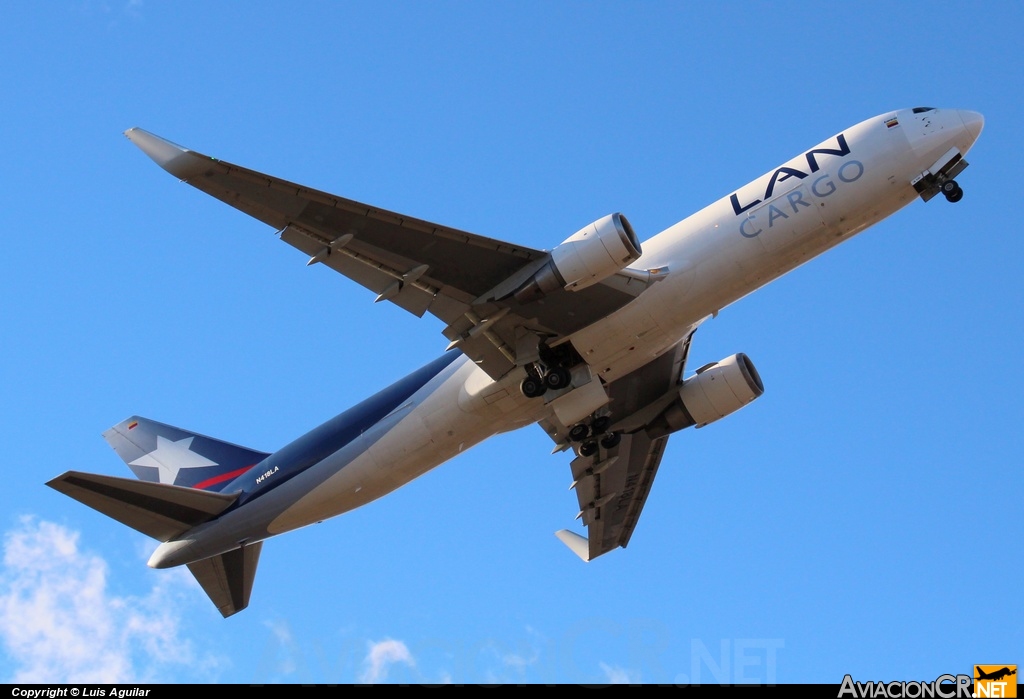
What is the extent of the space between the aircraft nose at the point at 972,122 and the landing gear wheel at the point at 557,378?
1190 centimetres

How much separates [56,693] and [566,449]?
53.0 ft

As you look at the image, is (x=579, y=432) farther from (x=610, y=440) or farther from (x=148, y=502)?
(x=148, y=502)

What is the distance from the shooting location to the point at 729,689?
69.7 feet

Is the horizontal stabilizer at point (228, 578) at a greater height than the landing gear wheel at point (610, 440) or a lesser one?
lesser

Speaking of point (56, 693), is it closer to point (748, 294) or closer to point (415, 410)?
point (415, 410)

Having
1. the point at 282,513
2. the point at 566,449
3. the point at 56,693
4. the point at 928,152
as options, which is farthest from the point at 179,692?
the point at 928,152

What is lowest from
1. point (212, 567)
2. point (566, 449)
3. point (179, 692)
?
point (179, 692)

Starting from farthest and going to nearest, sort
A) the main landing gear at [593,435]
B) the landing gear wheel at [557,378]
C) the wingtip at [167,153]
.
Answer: the main landing gear at [593,435] < the landing gear wheel at [557,378] < the wingtip at [167,153]

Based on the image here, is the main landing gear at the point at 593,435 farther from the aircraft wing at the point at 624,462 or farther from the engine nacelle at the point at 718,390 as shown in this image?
the engine nacelle at the point at 718,390

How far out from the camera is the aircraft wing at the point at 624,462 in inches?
1287

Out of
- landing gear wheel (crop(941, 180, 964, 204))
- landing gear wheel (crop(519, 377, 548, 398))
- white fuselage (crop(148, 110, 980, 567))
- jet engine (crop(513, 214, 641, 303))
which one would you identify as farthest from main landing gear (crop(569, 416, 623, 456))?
landing gear wheel (crop(941, 180, 964, 204))

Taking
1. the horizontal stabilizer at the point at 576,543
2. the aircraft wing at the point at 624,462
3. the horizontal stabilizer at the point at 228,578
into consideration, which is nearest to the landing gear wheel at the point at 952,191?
the aircraft wing at the point at 624,462

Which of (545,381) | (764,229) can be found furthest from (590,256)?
(764,229)

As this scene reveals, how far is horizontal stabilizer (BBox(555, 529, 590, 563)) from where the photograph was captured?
3709 cm
